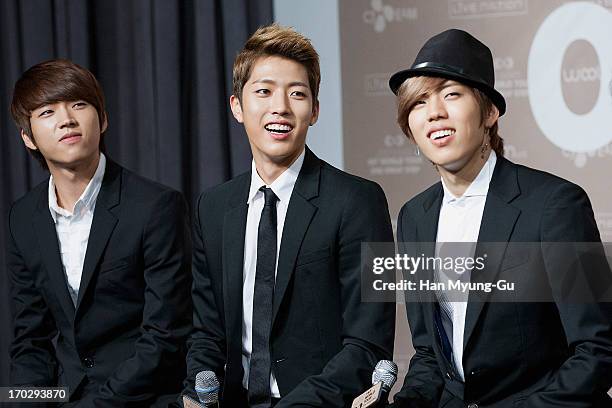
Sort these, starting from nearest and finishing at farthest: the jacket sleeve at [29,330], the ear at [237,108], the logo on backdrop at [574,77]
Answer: the ear at [237,108] < the jacket sleeve at [29,330] < the logo on backdrop at [574,77]

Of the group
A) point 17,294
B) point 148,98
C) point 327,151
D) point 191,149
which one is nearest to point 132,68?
point 148,98

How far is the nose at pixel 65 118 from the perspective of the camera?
2521 millimetres

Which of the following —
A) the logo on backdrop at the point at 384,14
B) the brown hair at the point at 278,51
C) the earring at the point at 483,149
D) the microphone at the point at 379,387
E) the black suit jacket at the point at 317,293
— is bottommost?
the microphone at the point at 379,387

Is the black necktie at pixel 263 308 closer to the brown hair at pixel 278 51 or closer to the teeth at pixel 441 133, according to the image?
the brown hair at pixel 278 51

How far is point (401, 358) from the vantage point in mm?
3121

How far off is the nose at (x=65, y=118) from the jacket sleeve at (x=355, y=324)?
827 millimetres

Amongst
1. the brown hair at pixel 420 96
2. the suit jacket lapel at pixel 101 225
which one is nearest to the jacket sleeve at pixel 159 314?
the suit jacket lapel at pixel 101 225

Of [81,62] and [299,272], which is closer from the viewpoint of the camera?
[299,272]

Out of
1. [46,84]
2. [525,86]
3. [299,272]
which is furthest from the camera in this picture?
[525,86]

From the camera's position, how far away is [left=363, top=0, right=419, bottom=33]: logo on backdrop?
9.79 ft

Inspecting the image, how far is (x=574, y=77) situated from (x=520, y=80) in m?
0.16

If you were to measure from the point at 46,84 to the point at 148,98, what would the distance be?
0.87 metres

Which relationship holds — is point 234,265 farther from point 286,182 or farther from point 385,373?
point 385,373

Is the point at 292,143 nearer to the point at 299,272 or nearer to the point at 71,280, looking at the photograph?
the point at 299,272
